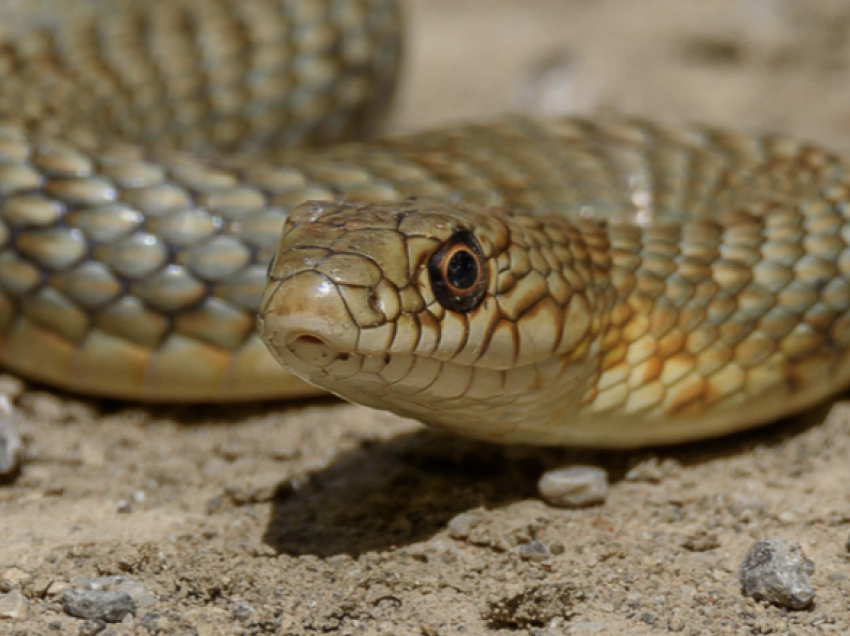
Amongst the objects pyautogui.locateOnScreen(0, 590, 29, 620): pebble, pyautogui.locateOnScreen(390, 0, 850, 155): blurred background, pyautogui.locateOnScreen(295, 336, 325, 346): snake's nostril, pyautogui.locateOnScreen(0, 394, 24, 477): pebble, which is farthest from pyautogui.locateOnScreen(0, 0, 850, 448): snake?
pyautogui.locateOnScreen(390, 0, 850, 155): blurred background

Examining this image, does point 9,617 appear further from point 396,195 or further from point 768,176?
point 768,176

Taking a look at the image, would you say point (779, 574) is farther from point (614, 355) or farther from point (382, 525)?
point (382, 525)

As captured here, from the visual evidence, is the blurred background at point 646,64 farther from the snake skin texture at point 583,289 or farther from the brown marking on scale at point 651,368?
the brown marking on scale at point 651,368

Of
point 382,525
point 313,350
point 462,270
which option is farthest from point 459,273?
point 382,525

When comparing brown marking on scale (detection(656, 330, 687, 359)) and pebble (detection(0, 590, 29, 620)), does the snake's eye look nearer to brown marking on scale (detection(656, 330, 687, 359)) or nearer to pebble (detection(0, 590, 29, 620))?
brown marking on scale (detection(656, 330, 687, 359))

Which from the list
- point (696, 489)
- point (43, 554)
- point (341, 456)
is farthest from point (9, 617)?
point (696, 489)

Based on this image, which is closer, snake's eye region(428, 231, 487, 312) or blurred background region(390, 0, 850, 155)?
snake's eye region(428, 231, 487, 312)

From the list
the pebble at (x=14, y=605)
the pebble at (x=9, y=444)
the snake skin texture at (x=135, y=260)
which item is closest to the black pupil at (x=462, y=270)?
the snake skin texture at (x=135, y=260)
